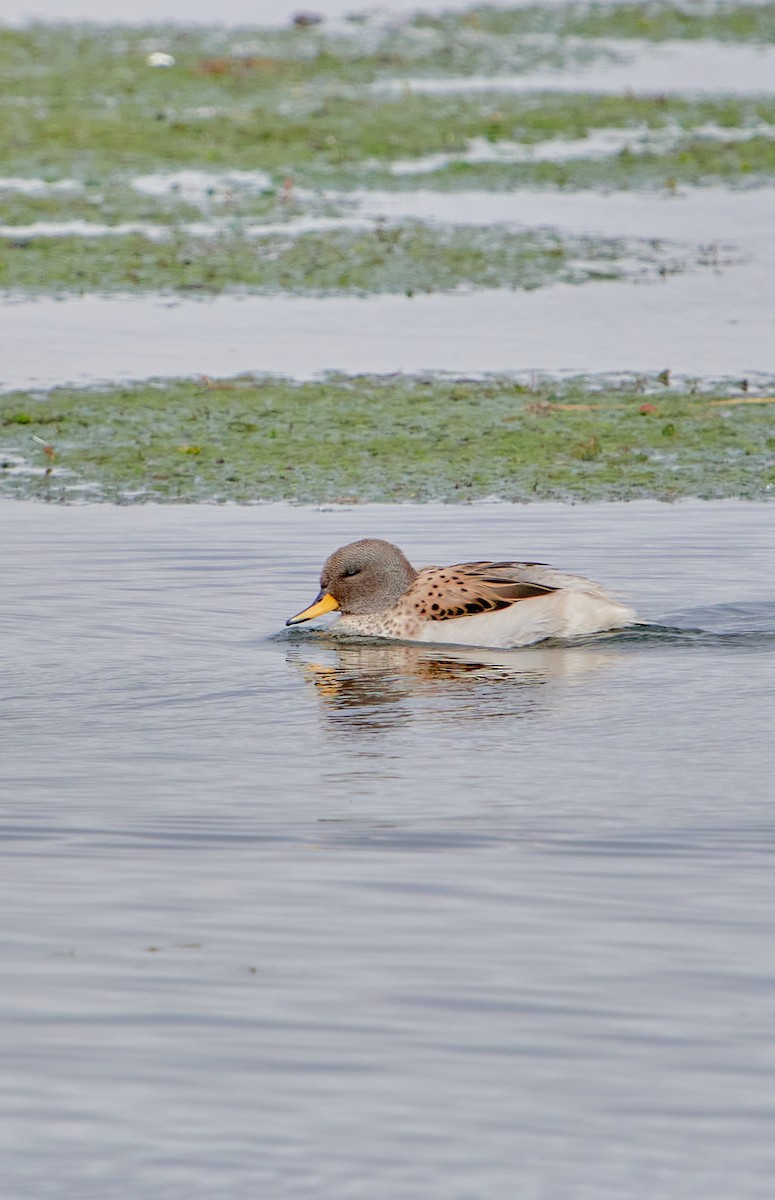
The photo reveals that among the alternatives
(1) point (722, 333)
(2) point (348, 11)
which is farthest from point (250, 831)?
(2) point (348, 11)

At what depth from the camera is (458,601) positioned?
348 inches

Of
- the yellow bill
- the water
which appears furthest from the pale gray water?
the water

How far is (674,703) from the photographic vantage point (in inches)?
301

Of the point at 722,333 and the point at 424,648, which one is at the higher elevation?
the point at 722,333

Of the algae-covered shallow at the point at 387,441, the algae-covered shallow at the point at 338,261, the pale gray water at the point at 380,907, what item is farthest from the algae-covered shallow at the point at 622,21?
the pale gray water at the point at 380,907

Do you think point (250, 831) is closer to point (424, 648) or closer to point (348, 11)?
point (424, 648)

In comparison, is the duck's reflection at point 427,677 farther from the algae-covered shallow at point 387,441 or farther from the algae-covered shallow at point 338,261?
the algae-covered shallow at point 338,261

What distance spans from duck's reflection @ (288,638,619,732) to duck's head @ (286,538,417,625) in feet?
0.59

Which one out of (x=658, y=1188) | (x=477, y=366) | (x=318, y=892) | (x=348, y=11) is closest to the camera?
(x=658, y=1188)

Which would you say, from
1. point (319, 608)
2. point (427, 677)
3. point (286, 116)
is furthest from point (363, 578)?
point (286, 116)

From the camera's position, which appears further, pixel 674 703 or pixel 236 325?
pixel 236 325

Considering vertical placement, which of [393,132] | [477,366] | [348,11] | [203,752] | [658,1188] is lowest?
[658,1188]

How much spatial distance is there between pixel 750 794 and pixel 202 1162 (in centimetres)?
276

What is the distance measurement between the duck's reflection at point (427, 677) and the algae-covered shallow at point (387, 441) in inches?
104
